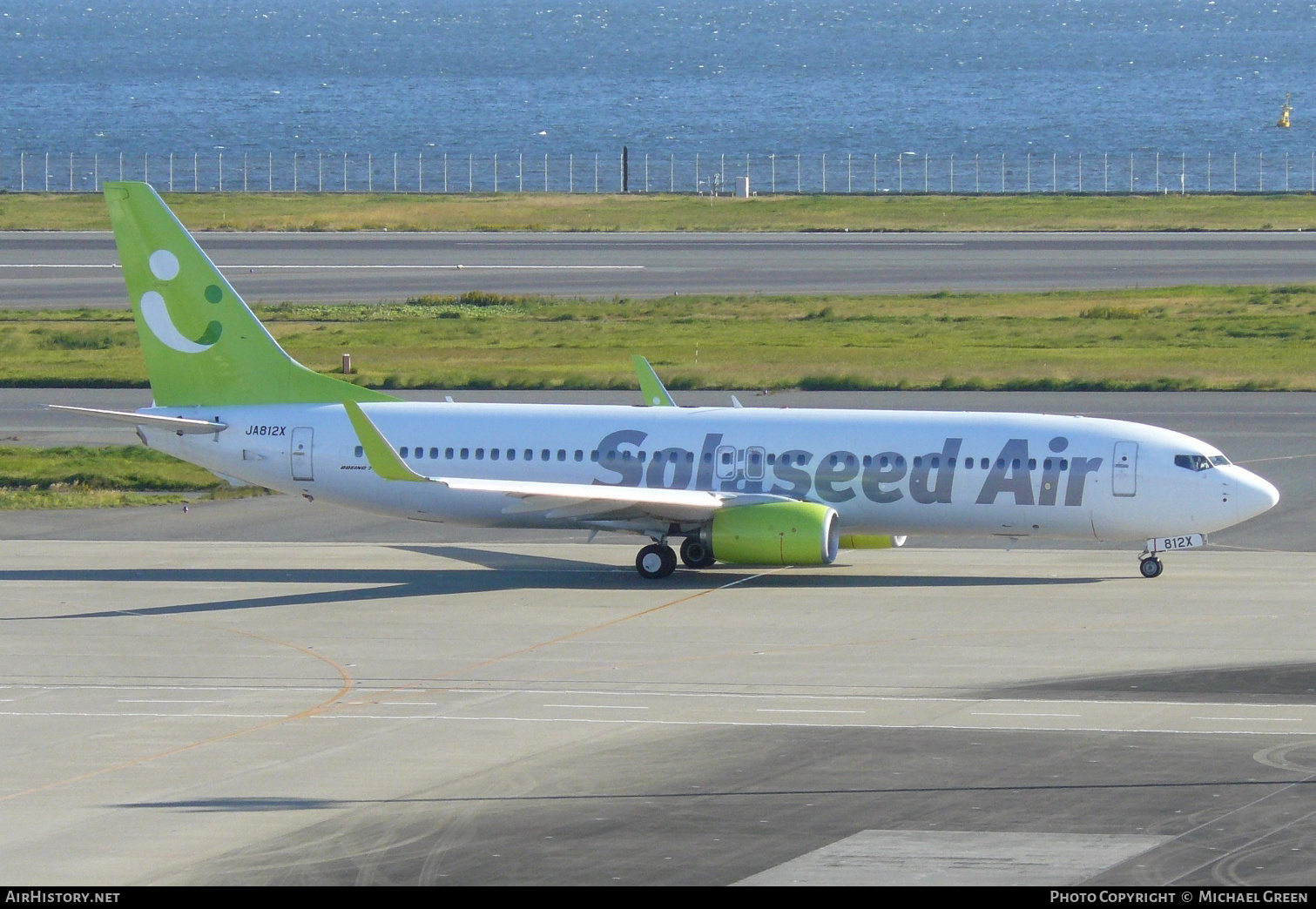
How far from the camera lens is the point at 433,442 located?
1710 inches

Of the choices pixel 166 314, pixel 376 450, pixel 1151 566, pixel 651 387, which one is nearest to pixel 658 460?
pixel 651 387

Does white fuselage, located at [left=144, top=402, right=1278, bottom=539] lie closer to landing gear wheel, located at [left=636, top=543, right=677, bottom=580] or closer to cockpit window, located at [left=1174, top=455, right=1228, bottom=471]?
cockpit window, located at [left=1174, top=455, right=1228, bottom=471]

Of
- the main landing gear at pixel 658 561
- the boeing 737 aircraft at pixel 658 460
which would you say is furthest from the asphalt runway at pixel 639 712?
the boeing 737 aircraft at pixel 658 460

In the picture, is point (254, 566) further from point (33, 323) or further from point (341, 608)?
point (33, 323)

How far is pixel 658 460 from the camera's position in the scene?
139 feet

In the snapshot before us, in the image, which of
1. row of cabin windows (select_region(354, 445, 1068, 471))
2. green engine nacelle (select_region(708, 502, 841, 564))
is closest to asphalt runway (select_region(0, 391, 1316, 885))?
green engine nacelle (select_region(708, 502, 841, 564))

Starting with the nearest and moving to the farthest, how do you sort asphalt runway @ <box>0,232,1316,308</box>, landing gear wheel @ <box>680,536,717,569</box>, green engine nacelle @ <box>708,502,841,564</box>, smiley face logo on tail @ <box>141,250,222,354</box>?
1. green engine nacelle @ <box>708,502,841,564</box>
2. landing gear wheel @ <box>680,536,717,569</box>
3. smiley face logo on tail @ <box>141,250,222,354</box>
4. asphalt runway @ <box>0,232,1316,308</box>

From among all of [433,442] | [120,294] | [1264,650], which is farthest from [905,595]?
[120,294]

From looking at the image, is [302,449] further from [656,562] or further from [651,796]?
[651,796]

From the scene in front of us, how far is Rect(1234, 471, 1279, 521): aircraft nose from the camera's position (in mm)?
39969

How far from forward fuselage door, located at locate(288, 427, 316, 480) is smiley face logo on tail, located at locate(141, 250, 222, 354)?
363 centimetres

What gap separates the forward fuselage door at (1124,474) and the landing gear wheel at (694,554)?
9.37 m

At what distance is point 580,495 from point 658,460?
10.4 feet

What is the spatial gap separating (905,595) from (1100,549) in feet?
29.4
